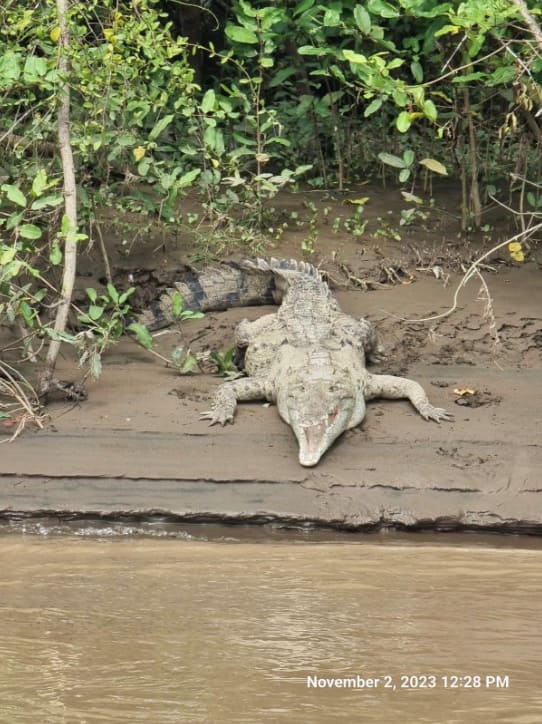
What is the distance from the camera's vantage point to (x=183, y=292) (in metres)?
8.74

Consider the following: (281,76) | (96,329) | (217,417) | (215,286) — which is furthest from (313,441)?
(281,76)

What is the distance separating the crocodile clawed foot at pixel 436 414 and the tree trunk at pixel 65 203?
2.24m

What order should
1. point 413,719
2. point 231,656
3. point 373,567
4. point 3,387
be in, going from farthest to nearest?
point 3,387, point 373,567, point 231,656, point 413,719

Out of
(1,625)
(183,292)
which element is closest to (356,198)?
(183,292)

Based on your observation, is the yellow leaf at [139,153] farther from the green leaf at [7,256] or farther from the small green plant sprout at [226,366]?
the green leaf at [7,256]

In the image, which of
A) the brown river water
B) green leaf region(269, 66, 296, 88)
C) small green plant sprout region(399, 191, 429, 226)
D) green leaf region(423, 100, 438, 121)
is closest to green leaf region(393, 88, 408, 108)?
green leaf region(423, 100, 438, 121)

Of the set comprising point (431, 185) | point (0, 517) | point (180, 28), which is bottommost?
point (0, 517)

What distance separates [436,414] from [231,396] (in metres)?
1.27

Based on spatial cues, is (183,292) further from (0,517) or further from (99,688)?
(99,688)

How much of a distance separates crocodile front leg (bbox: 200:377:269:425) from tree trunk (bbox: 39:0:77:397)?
100cm

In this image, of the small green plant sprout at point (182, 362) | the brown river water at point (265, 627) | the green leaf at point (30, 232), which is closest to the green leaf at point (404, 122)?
the small green plant sprout at point (182, 362)

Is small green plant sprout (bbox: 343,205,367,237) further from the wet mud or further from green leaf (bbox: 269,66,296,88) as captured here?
the wet mud

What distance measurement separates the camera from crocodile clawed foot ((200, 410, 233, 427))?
7035 mm

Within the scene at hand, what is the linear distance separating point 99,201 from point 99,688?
4731 mm
